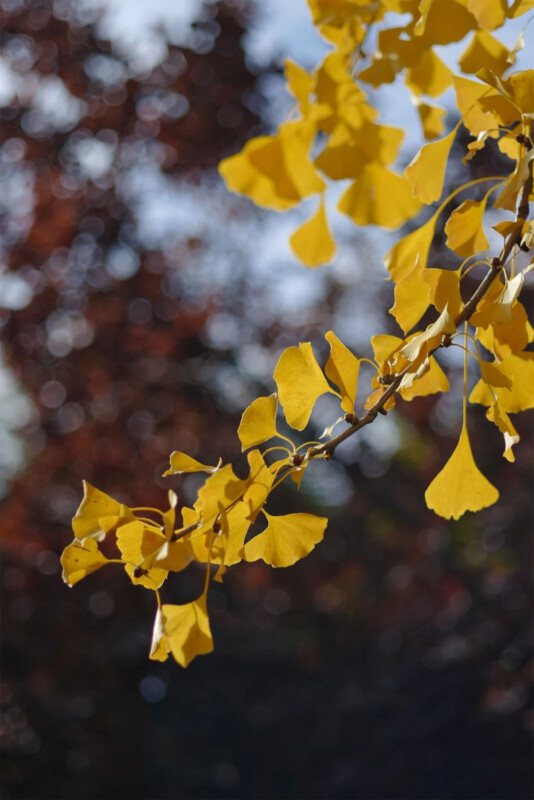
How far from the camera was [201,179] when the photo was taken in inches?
107

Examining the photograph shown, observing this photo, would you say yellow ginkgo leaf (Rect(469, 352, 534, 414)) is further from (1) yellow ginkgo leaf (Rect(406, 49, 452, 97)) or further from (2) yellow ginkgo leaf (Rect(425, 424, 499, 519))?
(1) yellow ginkgo leaf (Rect(406, 49, 452, 97))

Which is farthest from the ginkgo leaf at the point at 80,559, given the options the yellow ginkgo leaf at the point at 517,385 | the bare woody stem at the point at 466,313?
the yellow ginkgo leaf at the point at 517,385

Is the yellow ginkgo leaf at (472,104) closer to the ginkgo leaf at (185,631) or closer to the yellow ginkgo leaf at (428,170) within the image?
the yellow ginkgo leaf at (428,170)

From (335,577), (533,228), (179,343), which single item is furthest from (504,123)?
(335,577)

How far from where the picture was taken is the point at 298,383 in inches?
17.0

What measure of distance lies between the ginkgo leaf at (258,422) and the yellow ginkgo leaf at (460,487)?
122mm

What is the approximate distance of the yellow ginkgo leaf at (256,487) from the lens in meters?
0.36

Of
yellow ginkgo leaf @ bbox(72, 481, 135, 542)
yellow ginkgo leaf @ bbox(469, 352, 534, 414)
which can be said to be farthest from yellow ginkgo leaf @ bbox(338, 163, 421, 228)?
yellow ginkgo leaf @ bbox(72, 481, 135, 542)

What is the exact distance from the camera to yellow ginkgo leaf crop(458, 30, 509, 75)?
438mm

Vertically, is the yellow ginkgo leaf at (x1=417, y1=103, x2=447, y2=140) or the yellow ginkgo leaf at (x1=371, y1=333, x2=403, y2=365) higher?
the yellow ginkgo leaf at (x1=417, y1=103, x2=447, y2=140)

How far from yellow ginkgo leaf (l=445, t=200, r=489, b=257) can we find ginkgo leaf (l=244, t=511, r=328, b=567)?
0.18m

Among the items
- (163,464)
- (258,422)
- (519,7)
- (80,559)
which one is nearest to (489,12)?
(519,7)

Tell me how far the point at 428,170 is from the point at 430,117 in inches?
3.7

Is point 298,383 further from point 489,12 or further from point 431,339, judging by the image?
point 489,12
